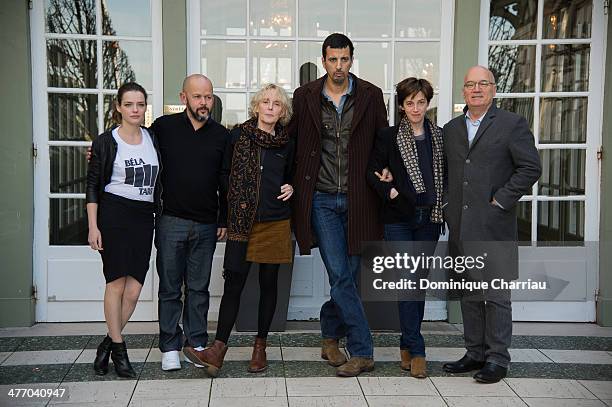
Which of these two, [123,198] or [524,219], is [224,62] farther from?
[524,219]

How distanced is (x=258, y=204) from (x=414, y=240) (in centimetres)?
89

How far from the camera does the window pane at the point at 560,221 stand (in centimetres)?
545

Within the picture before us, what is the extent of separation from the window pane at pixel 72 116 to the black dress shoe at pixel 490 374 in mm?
3101

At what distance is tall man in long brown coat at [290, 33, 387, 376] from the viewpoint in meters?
4.07

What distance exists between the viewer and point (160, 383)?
3.98m

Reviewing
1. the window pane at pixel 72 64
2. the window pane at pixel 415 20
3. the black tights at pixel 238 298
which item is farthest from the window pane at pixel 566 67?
the window pane at pixel 72 64

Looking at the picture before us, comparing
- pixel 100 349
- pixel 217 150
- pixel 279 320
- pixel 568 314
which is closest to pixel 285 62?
pixel 217 150

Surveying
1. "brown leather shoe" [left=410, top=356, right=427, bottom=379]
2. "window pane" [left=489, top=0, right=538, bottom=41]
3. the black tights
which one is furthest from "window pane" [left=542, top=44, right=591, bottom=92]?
the black tights

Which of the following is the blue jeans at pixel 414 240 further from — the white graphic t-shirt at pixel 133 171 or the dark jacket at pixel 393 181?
the white graphic t-shirt at pixel 133 171

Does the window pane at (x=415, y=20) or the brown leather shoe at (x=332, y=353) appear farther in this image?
the window pane at (x=415, y=20)

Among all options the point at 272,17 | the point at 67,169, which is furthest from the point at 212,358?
the point at 272,17

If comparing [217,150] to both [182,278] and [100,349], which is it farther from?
[100,349]

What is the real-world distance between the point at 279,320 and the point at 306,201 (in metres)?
1.28

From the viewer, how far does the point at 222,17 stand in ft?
17.3
